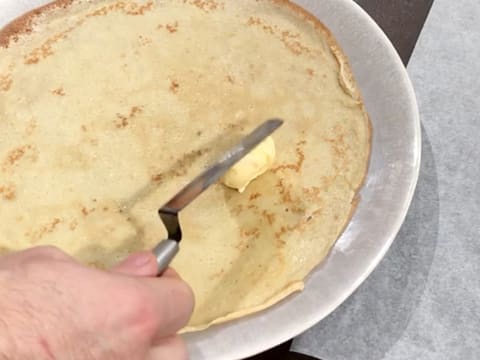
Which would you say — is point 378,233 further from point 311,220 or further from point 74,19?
point 74,19

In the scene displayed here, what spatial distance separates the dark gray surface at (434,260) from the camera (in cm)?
95

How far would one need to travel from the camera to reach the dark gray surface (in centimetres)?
95

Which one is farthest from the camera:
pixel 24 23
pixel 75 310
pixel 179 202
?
pixel 24 23

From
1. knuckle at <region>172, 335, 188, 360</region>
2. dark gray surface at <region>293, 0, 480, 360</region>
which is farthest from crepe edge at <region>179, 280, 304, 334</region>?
knuckle at <region>172, 335, 188, 360</region>

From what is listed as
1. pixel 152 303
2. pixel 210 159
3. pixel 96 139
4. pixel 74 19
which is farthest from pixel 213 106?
pixel 152 303

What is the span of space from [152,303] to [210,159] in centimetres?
46

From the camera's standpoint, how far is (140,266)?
2.06 ft

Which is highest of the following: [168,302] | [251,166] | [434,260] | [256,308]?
[168,302]

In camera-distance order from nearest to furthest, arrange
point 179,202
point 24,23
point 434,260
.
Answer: point 179,202 < point 434,260 < point 24,23

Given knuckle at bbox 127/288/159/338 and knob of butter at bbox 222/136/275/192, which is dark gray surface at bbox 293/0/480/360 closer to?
knob of butter at bbox 222/136/275/192

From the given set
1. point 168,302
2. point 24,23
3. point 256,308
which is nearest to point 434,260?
point 256,308

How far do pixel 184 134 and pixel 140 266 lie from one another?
45cm

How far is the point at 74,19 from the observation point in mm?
1168

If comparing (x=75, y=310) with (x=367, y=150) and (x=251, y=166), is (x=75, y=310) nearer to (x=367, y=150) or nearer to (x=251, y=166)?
(x=251, y=166)
